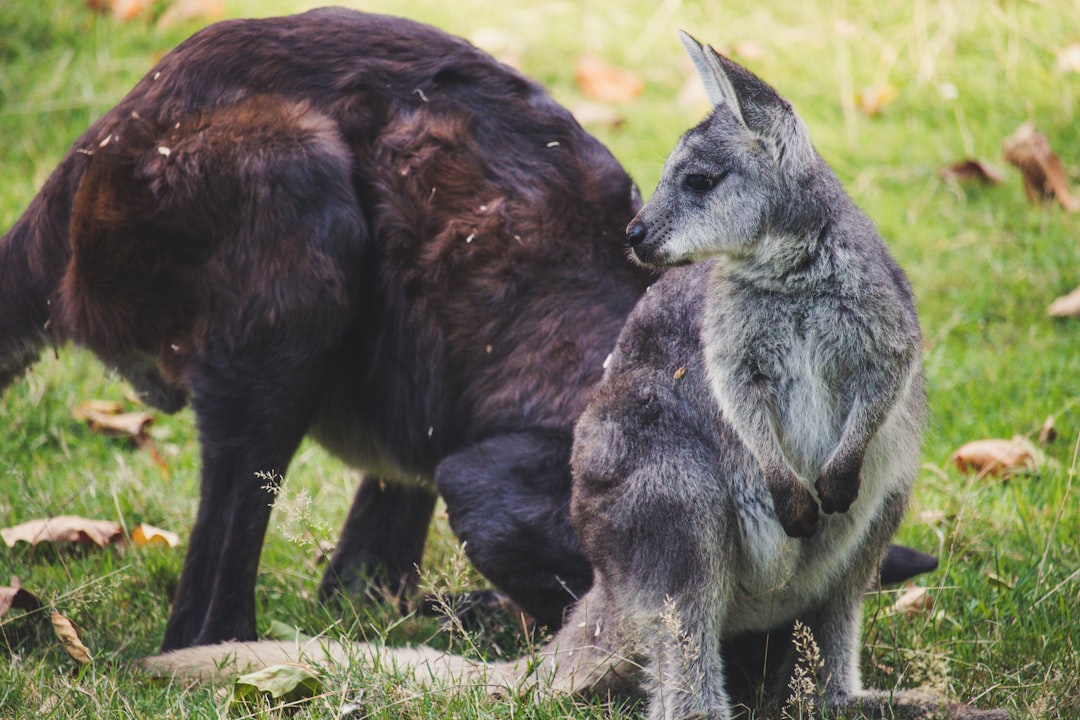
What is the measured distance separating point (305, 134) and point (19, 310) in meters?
1.06

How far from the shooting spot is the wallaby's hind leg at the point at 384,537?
422cm

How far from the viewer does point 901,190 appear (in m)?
6.29

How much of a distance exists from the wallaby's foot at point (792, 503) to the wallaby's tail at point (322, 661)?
803 mm

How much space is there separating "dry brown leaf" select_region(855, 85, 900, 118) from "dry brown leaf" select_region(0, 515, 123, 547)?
14.5 feet

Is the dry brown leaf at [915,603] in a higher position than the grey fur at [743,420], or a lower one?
lower

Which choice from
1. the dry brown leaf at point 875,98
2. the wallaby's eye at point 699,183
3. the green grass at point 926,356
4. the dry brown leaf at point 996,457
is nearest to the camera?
the wallaby's eye at point 699,183

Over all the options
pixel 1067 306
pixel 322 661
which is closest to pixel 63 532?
pixel 322 661

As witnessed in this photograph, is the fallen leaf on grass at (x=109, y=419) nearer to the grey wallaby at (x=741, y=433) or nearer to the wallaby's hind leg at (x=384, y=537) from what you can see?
the wallaby's hind leg at (x=384, y=537)

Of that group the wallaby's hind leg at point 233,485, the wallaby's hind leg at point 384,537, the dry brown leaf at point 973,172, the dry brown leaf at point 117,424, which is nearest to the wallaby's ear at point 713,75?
the wallaby's hind leg at point 233,485

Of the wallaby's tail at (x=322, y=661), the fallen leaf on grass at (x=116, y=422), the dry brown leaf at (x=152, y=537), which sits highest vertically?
the wallaby's tail at (x=322, y=661)

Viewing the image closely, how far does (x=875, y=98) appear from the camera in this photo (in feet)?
22.4

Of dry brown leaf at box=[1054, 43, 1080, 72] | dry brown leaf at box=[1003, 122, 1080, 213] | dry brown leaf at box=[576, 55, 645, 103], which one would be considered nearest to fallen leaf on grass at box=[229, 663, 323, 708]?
dry brown leaf at box=[1003, 122, 1080, 213]

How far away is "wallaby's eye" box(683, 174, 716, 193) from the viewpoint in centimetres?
282

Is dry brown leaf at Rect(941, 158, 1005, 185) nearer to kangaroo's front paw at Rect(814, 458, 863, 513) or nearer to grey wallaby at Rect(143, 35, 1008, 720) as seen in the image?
grey wallaby at Rect(143, 35, 1008, 720)
